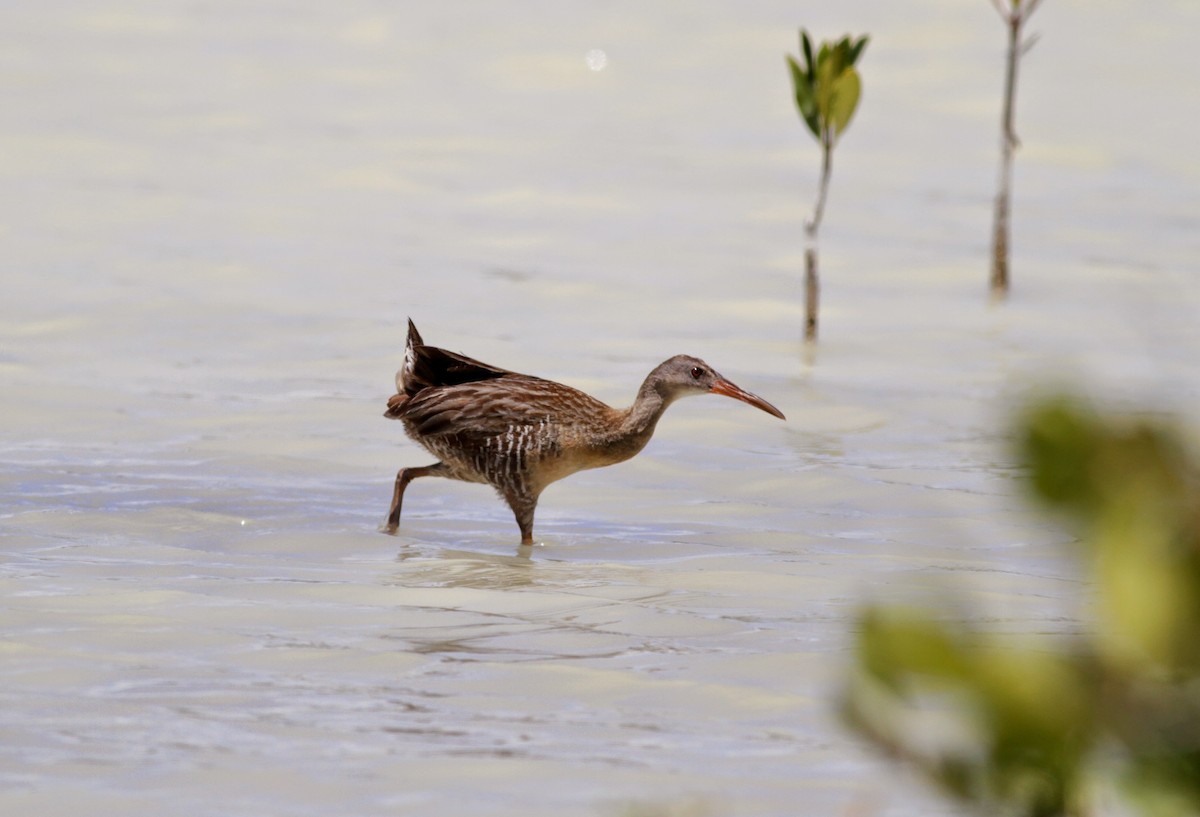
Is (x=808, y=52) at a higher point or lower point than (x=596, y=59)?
lower

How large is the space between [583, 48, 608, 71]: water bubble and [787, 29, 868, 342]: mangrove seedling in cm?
637

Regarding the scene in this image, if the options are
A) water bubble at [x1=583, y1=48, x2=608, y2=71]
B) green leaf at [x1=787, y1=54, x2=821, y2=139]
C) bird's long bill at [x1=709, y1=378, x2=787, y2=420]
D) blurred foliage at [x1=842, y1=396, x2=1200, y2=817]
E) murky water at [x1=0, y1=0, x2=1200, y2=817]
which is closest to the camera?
blurred foliage at [x1=842, y1=396, x2=1200, y2=817]

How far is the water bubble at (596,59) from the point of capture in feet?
58.4

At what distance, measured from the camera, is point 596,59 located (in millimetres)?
17938

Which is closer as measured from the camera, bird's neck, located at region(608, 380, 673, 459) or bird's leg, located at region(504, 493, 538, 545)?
bird's leg, located at region(504, 493, 538, 545)

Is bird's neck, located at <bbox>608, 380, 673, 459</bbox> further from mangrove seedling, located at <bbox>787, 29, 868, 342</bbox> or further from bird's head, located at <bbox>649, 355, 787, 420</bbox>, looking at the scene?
mangrove seedling, located at <bbox>787, 29, 868, 342</bbox>

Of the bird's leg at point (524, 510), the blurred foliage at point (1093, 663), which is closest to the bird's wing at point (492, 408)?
the bird's leg at point (524, 510)

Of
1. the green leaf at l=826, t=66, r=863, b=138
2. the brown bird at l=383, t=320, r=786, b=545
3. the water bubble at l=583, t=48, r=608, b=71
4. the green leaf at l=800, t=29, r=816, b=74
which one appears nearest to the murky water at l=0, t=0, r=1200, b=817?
the water bubble at l=583, t=48, r=608, b=71

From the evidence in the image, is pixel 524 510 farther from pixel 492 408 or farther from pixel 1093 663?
pixel 1093 663

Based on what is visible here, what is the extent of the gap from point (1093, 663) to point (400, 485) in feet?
22.2

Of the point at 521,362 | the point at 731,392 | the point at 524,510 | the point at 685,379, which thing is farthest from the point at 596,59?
the point at 524,510

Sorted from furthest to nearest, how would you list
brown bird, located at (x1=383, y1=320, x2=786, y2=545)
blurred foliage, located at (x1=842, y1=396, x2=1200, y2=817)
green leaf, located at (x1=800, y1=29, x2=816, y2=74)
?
green leaf, located at (x1=800, y1=29, x2=816, y2=74) → brown bird, located at (x1=383, y1=320, x2=786, y2=545) → blurred foliage, located at (x1=842, y1=396, x2=1200, y2=817)

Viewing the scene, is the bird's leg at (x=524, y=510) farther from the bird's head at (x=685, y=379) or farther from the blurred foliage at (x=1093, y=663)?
the blurred foliage at (x=1093, y=663)

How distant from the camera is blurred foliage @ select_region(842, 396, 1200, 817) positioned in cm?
146
